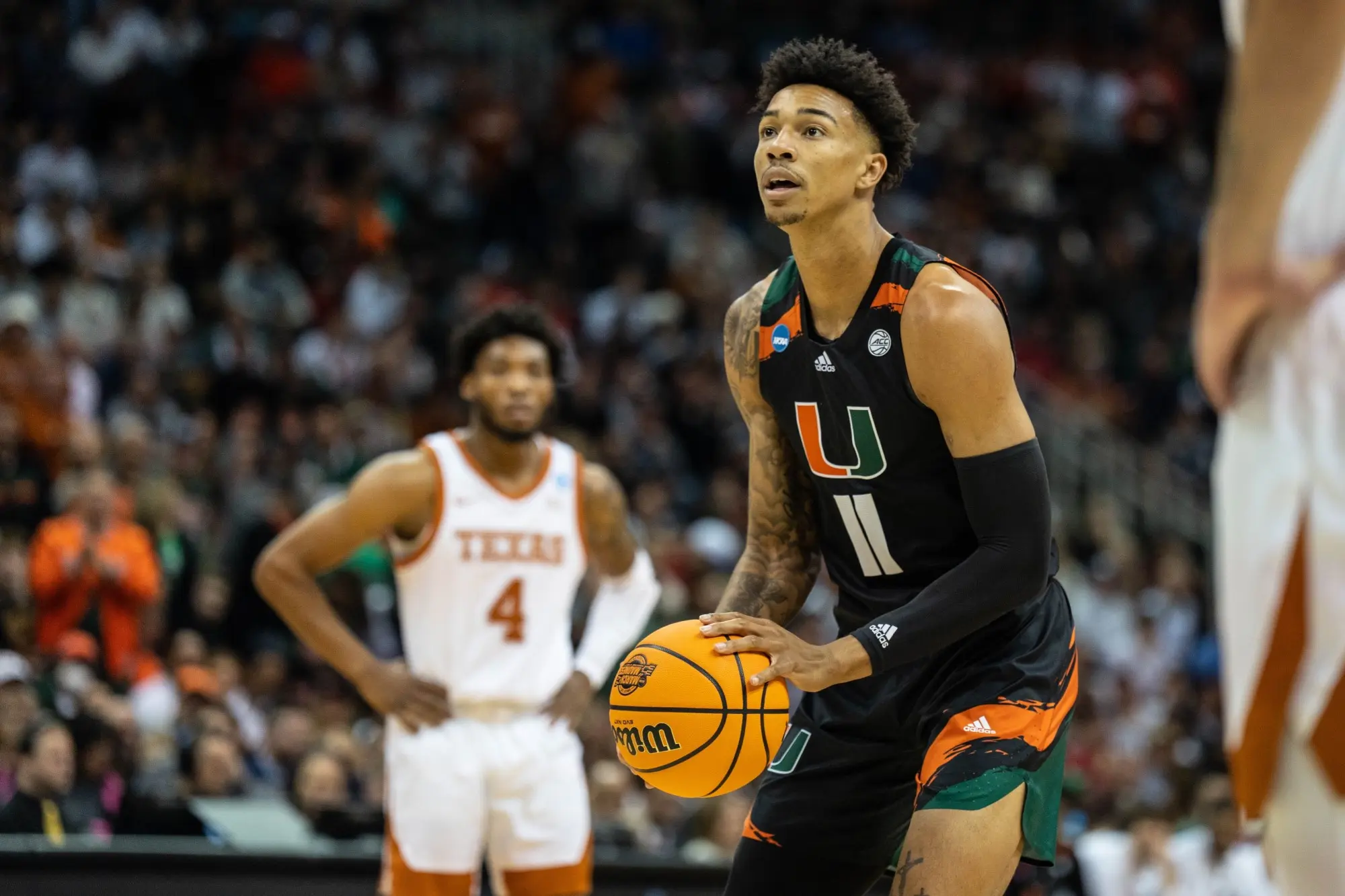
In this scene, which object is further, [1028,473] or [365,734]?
[365,734]

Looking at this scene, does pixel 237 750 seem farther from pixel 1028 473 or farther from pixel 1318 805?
pixel 1318 805

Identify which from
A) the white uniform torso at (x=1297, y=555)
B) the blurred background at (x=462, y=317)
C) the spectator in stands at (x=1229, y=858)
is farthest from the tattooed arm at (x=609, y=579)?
the white uniform torso at (x=1297, y=555)

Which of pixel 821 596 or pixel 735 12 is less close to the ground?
pixel 735 12

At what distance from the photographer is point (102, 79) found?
43.5 feet

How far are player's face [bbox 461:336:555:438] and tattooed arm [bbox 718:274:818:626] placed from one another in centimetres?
209

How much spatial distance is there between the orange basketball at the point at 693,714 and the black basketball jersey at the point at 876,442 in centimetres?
47

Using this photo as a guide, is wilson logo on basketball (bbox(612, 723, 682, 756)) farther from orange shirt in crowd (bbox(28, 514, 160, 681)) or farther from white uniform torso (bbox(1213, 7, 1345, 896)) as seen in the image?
orange shirt in crowd (bbox(28, 514, 160, 681))

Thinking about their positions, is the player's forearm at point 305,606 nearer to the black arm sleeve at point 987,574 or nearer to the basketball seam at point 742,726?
the basketball seam at point 742,726

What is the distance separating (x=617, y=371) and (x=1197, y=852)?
5700 mm

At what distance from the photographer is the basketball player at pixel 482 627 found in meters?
5.80

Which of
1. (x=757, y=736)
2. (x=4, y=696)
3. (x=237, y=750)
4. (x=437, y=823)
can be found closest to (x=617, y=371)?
(x=237, y=750)

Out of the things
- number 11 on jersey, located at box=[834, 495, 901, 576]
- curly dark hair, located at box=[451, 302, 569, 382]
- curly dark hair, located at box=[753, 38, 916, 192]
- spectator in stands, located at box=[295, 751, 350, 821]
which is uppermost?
curly dark hair, located at box=[753, 38, 916, 192]

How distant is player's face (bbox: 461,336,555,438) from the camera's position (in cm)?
621

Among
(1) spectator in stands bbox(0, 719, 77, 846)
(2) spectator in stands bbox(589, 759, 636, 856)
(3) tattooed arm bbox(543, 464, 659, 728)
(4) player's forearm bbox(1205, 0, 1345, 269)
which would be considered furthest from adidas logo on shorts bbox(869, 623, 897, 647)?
(2) spectator in stands bbox(589, 759, 636, 856)
